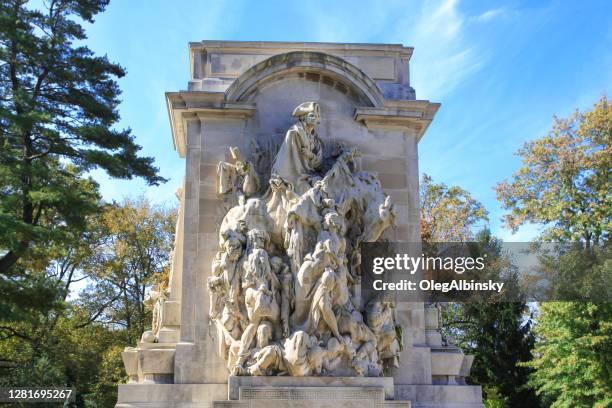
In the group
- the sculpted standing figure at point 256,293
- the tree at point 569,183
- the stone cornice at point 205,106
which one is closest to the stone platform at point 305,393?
the sculpted standing figure at point 256,293

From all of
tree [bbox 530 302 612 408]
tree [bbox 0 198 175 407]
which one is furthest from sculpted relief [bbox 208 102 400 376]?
tree [bbox 0 198 175 407]

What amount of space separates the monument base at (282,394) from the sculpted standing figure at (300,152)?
129 inches

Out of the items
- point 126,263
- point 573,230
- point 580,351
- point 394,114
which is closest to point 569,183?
point 573,230

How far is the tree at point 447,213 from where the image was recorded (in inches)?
1159

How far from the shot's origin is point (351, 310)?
10969 millimetres

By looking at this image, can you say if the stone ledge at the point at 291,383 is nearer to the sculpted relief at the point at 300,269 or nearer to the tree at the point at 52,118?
the sculpted relief at the point at 300,269

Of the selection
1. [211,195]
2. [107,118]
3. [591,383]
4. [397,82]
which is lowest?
[591,383]

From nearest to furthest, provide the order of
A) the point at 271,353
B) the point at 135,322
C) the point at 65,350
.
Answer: the point at 271,353, the point at 65,350, the point at 135,322

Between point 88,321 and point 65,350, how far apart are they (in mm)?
3258

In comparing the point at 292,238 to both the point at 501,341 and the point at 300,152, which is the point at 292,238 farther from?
the point at 501,341

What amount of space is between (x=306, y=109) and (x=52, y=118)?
10.7 meters

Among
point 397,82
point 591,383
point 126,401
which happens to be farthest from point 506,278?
point 126,401

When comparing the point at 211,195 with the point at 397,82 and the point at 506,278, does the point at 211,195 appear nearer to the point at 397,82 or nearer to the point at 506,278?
the point at 397,82

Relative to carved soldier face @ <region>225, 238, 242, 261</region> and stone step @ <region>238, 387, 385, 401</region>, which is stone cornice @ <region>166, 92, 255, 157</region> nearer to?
carved soldier face @ <region>225, 238, 242, 261</region>
